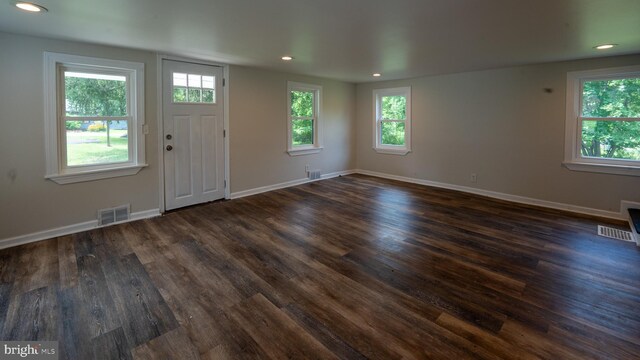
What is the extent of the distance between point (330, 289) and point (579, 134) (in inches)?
175

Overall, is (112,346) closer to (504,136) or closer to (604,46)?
(604,46)

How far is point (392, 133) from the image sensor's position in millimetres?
7082

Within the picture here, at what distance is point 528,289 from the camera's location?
8.43ft

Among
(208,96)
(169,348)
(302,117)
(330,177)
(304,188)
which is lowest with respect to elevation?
(169,348)

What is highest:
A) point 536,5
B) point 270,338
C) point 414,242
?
point 536,5

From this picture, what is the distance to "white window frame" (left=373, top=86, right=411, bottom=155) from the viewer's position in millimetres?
6621

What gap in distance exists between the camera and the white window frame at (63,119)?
3512mm

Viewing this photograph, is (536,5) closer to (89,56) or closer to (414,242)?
(414,242)

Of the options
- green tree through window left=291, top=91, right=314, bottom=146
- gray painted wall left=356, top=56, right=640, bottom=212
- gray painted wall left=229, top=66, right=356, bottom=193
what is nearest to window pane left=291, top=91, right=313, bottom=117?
green tree through window left=291, top=91, right=314, bottom=146

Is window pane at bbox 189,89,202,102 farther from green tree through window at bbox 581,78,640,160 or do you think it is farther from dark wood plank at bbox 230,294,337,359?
green tree through window at bbox 581,78,640,160

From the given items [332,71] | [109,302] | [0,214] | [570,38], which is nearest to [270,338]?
[109,302]

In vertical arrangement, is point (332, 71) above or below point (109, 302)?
above

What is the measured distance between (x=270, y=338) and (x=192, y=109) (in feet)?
12.4

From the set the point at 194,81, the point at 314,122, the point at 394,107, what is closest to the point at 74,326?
the point at 194,81
